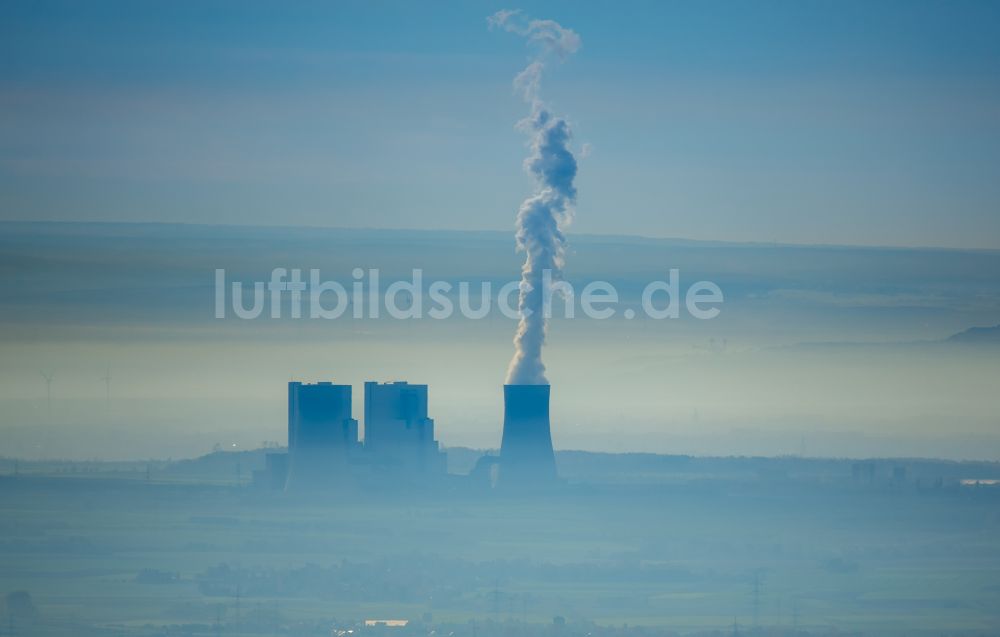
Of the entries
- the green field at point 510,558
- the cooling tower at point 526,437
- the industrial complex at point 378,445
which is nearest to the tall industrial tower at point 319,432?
the industrial complex at point 378,445

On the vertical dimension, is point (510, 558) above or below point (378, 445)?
below

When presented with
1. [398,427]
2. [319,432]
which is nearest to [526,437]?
[398,427]

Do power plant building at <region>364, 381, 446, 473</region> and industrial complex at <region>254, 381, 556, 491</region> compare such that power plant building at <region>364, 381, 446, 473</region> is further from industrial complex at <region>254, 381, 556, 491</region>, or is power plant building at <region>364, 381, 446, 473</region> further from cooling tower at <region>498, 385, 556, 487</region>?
cooling tower at <region>498, 385, 556, 487</region>

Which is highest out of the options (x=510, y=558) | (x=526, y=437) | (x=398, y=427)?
(x=398, y=427)

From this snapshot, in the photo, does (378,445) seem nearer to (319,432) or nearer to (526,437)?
(319,432)

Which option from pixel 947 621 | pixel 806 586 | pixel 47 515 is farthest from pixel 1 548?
pixel 947 621

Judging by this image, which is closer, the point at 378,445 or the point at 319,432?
the point at 319,432

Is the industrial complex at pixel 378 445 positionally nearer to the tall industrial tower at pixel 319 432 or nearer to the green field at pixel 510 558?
the tall industrial tower at pixel 319 432

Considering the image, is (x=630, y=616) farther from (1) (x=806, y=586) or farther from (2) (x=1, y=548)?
(2) (x=1, y=548)

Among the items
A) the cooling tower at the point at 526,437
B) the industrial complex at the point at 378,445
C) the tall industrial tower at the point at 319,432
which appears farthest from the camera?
Answer: the tall industrial tower at the point at 319,432
